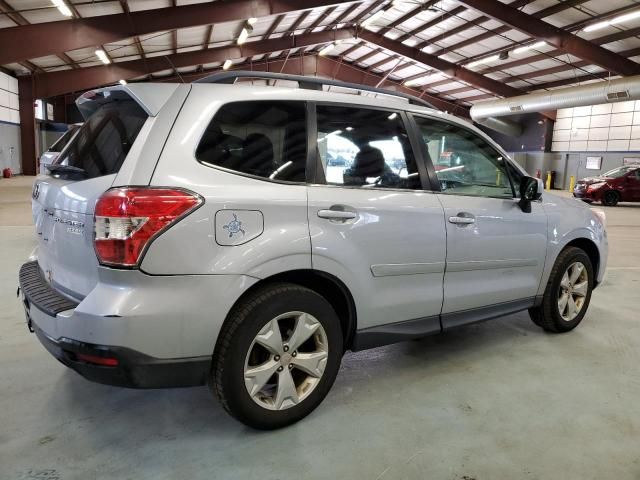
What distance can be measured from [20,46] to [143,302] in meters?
16.5

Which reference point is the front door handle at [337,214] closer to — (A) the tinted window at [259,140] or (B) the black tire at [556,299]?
(A) the tinted window at [259,140]

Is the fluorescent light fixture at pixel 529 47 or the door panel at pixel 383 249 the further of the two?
the fluorescent light fixture at pixel 529 47


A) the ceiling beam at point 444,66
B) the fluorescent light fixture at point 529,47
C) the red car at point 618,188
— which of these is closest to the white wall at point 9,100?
the ceiling beam at point 444,66

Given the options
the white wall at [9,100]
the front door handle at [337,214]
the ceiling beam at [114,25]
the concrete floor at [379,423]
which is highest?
the ceiling beam at [114,25]

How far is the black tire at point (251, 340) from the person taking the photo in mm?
2029

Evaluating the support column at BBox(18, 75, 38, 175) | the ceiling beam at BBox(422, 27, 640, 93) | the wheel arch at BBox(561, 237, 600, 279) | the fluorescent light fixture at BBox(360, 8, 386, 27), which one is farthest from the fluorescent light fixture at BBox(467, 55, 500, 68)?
the support column at BBox(18, 75, 38, 175)

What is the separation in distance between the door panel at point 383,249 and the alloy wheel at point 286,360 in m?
0.26

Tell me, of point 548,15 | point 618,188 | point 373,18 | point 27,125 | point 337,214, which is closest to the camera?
point 337,214

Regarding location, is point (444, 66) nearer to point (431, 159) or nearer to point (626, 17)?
point (626, 17)

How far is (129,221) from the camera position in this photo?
1.82 metres

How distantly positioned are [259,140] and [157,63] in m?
21.9

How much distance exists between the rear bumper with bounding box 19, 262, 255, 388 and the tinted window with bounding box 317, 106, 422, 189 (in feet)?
2.50

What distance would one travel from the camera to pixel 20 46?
48.3 feet

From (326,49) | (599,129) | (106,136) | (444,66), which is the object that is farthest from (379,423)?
(599,129)
